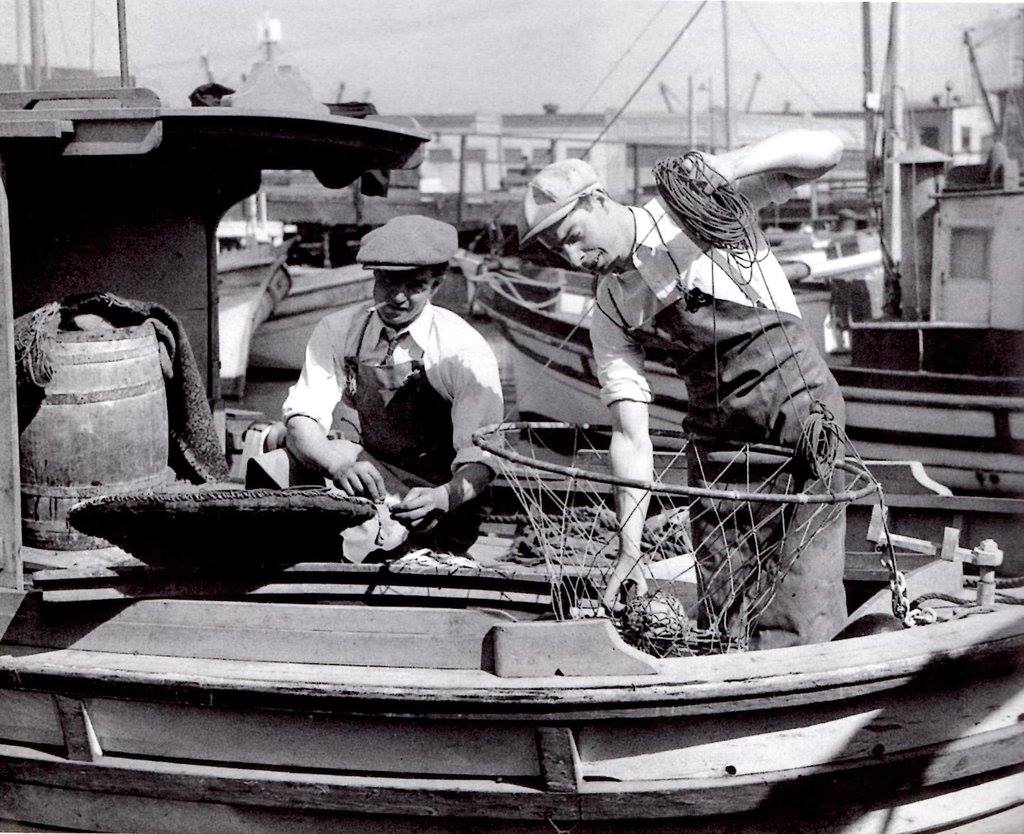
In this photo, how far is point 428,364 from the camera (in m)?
4.40

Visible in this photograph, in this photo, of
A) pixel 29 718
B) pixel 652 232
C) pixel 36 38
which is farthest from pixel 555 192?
pixel 36 38

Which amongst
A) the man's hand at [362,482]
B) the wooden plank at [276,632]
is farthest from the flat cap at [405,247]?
the wooden plank at [276,632]

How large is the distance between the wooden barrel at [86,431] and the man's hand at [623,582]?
7.16ft

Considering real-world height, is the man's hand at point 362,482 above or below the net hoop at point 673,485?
below

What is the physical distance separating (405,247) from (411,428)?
2.47 feet

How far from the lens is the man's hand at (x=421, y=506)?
13.4 ft

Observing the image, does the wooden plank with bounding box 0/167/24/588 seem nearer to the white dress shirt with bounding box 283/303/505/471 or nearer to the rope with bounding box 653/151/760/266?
the white dress shirt with bounding box 283/303/505/471

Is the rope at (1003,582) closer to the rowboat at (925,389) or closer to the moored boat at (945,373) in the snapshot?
the rowboat at (925,389)

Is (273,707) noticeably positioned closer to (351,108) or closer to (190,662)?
(190,662)

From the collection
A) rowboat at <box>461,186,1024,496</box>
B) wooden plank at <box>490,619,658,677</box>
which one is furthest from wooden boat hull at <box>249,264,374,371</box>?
wooden plank at <box>490,619,658,677</box>


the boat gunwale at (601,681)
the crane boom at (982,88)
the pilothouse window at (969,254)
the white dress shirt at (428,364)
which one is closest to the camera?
the boat gunwale at (601,681)

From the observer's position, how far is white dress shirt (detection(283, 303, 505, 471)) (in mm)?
4305

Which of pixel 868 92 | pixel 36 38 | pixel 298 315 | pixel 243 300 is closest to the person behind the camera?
pixel 36 38

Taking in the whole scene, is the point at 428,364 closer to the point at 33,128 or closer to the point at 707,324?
the point at 707,324
